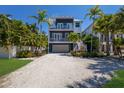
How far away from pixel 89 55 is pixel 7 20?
1852 cm

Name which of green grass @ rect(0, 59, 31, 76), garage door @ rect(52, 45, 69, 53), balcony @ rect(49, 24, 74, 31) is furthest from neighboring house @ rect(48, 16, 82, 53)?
green grass @ rect(0, 59, 31, 76)

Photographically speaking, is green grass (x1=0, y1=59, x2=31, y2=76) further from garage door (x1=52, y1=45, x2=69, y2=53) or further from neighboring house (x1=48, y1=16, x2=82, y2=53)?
garage door (x1=52, y1=45, x2=69, y2=53)

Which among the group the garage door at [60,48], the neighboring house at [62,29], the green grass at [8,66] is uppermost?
the neighboring house at [62,29]

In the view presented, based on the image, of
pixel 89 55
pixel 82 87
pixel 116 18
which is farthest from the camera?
pixel 89 55

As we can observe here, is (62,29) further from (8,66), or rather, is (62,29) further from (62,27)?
(8,66)

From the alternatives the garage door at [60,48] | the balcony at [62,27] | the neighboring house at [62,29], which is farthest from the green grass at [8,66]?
the garage door at [60,48]

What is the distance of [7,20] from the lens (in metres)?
13.4

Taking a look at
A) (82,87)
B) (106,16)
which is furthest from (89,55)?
(82,87)

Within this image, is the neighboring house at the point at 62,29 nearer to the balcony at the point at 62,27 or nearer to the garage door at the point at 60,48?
the balcony at the point at 62,27

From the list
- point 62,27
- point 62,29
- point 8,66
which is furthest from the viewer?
point 62,27

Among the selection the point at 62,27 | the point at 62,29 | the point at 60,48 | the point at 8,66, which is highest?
the point at 62,27

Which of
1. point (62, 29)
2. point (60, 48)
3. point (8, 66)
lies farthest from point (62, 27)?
point (8, 66)

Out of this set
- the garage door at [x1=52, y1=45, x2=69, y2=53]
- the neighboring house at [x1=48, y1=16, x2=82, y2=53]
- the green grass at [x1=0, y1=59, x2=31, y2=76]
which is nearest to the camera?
the green grass at [x1=0, y1=59, x2=31, y2=76]
